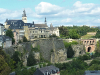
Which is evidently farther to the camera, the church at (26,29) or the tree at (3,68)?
the church at (26,29)

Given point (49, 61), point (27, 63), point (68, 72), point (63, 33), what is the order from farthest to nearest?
point (63, 33) → point (49, 61) → point (27, 63) → point (68, 72)

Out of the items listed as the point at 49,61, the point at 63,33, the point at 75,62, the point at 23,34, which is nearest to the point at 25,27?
the point at 23,34

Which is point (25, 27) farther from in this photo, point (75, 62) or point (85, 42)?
point (75, 62)

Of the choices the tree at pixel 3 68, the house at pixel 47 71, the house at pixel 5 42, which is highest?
the house at pixel 5 42

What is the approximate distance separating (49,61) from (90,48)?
2043 centimetres

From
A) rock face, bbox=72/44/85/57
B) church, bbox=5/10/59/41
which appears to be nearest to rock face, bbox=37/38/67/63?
rock face, bbox=72/44/85/57

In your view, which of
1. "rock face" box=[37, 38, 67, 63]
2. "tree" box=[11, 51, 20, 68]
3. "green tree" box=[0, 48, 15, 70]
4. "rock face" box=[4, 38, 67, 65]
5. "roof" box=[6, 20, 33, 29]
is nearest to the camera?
"green tree" box=[0, 48, 15, 70]

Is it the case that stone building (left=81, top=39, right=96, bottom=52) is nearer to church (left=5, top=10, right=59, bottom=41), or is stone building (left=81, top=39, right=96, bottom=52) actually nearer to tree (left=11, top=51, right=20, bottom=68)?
church (left=5, top=10, right=59, bottom=41)

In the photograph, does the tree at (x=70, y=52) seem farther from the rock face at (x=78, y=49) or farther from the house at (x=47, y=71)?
the house at (x=47, y=71)

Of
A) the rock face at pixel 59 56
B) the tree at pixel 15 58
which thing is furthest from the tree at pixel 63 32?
the tree at pixel 15 58

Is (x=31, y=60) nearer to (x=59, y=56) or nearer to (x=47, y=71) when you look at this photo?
(x=47, y=71)

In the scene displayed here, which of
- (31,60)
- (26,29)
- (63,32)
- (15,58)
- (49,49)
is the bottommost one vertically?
(31,60)

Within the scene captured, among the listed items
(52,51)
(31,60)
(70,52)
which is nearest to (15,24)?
(52,51)

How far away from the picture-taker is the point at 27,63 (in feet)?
139
